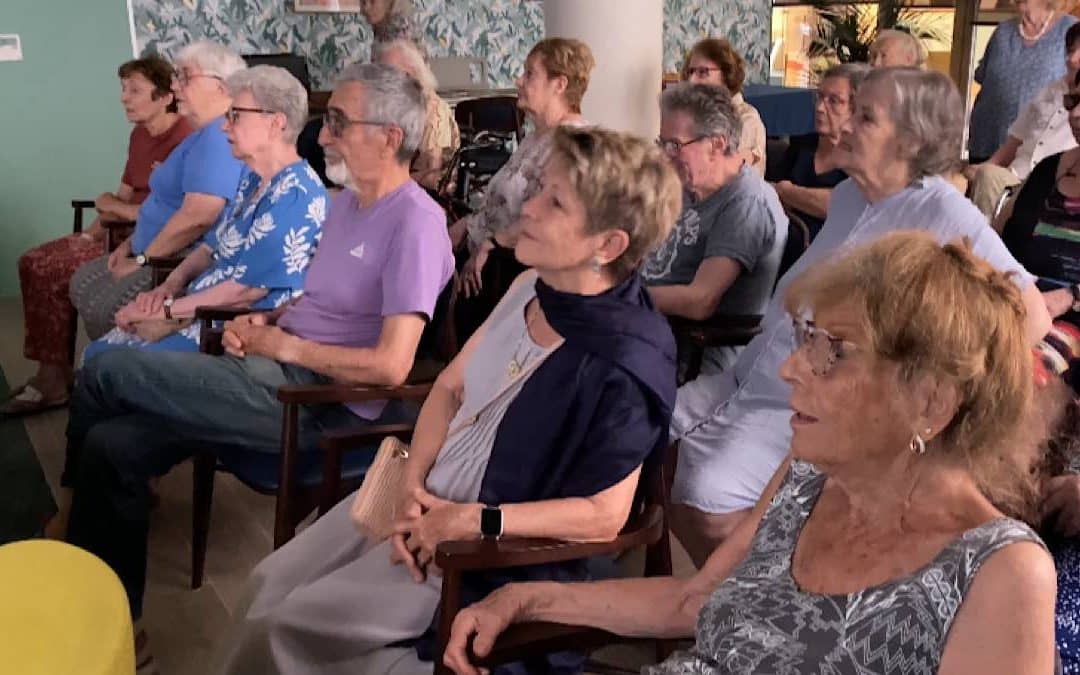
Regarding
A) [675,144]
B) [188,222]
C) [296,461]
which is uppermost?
[675,144]

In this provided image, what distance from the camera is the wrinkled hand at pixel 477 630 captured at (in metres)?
1.51

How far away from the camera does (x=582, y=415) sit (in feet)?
5.61

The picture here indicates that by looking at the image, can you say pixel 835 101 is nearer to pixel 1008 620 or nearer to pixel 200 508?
pixel 200 508

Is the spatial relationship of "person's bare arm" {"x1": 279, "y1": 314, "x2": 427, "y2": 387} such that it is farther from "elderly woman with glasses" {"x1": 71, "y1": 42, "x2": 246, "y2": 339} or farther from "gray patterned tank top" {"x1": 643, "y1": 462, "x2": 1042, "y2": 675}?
"elderly woman with glasses" {"x1": 71, "y1": 42, "x2": 246, "y2": 339}

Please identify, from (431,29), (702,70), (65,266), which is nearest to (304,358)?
(65,266)

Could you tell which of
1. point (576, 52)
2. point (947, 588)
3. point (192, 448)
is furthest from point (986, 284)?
point (576, 52)

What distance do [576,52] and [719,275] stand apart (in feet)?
4.84

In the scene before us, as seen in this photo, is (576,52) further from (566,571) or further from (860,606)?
(860,606)

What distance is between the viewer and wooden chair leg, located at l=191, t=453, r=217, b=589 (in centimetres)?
267

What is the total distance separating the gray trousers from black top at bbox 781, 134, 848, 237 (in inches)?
83.8

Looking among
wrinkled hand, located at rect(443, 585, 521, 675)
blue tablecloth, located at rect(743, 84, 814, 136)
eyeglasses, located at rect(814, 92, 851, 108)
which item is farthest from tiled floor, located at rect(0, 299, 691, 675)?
blue tablecloth, located at rect(743, 84, 814, 136)

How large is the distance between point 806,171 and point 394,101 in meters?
2.14

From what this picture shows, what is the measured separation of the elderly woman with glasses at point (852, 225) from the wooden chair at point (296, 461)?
604 millimetres

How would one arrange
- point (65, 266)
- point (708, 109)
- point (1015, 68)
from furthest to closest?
1. point (1015, 68)
2. point (65, 266)
3. point (708, 109)
